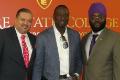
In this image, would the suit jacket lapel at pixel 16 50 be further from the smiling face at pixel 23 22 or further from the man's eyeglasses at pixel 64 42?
the man's eyeglasses at pixel 64 42

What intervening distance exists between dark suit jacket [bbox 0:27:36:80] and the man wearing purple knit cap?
764 millimetres

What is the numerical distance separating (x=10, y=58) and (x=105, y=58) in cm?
107

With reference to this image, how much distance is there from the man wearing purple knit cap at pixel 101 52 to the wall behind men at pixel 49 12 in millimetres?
1037

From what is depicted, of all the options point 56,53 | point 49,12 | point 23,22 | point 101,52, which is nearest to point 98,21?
point 101,52

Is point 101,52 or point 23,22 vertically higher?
point 23,22

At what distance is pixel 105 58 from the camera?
3.55m

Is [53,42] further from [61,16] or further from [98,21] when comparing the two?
[98,21]

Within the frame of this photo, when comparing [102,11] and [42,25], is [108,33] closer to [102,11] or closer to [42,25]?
[102,11]

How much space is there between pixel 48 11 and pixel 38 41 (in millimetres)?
1016

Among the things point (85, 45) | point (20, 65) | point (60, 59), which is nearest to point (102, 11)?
point (85, 45)

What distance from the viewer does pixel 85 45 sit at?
3857 millimetres

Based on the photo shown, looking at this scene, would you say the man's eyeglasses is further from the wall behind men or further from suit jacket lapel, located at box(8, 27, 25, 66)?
the wall behind men

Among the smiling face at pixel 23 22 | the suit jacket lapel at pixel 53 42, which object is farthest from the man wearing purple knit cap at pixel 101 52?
the smiling face at pixel 23 22

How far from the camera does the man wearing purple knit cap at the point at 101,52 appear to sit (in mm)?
3520
